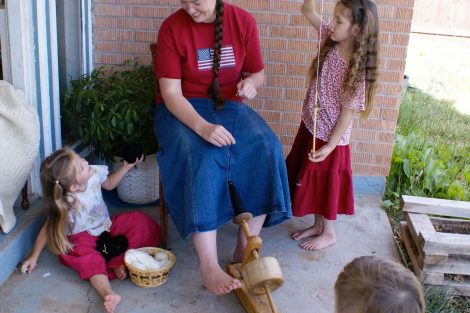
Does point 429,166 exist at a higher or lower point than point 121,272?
higher

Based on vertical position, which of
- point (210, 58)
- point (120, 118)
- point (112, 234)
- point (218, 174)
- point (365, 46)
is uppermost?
point (365, 46)

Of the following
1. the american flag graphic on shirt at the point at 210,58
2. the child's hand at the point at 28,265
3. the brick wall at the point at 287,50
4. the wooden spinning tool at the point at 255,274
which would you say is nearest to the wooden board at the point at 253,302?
the wooden spinning tool at the point at 255,274

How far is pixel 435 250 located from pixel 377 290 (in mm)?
1328

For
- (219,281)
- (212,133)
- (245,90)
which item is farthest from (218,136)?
(219,281)

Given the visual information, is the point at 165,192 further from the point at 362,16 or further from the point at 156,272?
the point at 362,16

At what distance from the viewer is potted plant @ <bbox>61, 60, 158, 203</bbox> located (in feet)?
9.64

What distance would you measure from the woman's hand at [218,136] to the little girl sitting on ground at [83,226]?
1.86 feet

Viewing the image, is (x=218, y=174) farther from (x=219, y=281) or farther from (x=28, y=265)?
(x=28, y=265)

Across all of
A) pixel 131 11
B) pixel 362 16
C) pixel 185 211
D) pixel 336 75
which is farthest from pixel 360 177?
pixel 131 11

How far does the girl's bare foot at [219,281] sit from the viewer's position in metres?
2.17

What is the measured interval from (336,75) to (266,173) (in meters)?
0.64

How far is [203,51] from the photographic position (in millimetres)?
2689

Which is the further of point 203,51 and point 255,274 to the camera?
point 203,51

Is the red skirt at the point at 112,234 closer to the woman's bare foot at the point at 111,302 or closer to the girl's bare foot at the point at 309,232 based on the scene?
the woman's bare foot at the point at 111,302
